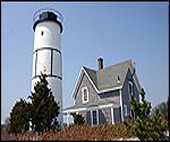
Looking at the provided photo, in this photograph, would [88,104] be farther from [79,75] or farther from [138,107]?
[138,107]

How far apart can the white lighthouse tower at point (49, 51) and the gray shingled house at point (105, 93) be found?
2884mm

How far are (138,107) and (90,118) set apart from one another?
445 inches

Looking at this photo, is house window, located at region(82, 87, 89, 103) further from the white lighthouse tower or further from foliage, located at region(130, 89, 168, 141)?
foliage, located at region(130, 89, 168, 141)

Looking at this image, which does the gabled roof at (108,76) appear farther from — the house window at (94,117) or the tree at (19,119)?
the tree at (19,119)

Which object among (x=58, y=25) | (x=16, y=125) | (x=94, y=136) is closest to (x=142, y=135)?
(x=94, y=136)

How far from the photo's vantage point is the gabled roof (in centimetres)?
2088

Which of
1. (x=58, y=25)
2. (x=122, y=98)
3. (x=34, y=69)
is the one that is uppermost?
(x=58, y=25)

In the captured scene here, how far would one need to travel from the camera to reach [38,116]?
43.2 feet

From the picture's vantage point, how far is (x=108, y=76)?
22516 millimetres

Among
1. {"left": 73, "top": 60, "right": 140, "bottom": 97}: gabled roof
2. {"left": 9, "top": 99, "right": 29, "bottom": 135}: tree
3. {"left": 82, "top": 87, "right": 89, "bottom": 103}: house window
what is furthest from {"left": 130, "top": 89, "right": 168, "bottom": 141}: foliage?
{"left": 82, "top": 87, "right": 89, "bottom": 103}: house window

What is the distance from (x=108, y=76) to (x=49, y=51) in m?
6.23

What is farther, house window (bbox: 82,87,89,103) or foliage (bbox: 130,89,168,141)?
house window (bbox: 82,87,89,103)

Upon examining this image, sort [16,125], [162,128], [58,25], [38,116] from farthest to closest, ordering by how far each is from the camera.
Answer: [58,25] → [16,125] → [38,116] → [162,128]

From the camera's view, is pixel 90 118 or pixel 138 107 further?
pixel 90 118
